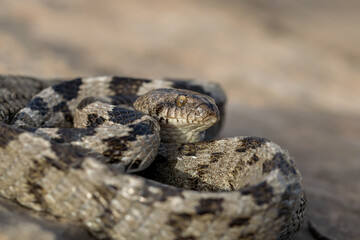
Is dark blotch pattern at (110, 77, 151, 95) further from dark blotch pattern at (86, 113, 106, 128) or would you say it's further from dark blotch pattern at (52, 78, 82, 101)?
dark blotch pattern at (86, 113, 106, 128)

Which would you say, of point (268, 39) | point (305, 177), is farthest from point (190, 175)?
point (268, 39)

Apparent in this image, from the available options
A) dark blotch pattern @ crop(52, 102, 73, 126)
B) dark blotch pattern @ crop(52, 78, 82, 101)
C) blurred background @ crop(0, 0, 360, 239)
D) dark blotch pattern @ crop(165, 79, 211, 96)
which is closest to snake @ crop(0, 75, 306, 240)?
dark blotch pattern @ crop(52, 102, 73, 126)

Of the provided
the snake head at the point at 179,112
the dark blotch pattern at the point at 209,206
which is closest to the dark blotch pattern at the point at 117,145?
the snake head at the point at 179,112

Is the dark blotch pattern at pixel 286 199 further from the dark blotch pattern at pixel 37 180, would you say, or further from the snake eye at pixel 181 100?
the dark blotch pattern at pixel 37 180

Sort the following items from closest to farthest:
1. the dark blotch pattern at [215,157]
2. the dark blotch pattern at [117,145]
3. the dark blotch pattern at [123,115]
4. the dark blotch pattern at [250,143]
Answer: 1. the dark blotch pattern at [117,145]
2. the dark blotch pattern at [250,143]
3. the dark blotch pattern at [123,115]
4. the dark blotch pattern at [215,157]

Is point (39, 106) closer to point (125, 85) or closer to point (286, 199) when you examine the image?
point (125, 85)

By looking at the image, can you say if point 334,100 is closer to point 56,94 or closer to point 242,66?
point 242,66

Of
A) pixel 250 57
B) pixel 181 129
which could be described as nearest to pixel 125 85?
pixel 181 129
